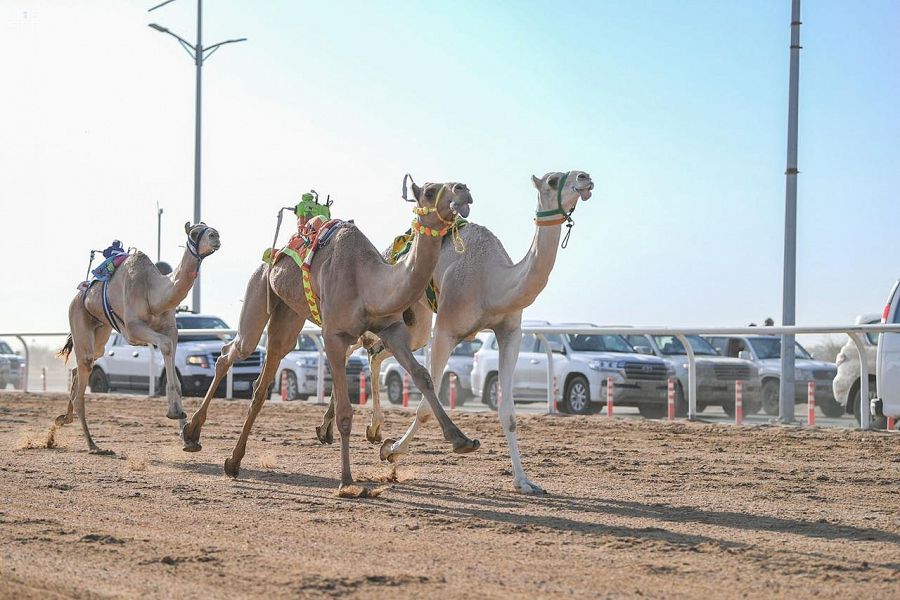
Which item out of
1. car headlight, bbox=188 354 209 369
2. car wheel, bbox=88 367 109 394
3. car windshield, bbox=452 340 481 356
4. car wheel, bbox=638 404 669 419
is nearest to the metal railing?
car wheel, bbox=638 404 669 419

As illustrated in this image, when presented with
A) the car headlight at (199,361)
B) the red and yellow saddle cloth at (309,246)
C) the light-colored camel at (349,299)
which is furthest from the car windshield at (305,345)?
the red and yellow saddle cloth at (309,246)

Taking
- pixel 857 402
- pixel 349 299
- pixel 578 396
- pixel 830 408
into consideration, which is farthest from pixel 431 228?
pixel 830 408

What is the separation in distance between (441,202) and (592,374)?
44.7 ft

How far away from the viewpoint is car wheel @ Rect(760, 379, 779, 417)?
75.4ft

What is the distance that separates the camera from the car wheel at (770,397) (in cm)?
2297

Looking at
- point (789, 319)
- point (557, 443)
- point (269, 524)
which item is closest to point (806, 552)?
point (269, 524)

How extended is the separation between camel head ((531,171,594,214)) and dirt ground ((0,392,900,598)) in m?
2.47

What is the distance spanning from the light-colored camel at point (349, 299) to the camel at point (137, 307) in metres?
2.98

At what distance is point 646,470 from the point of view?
12672mm

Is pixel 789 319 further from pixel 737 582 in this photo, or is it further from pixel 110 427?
pixel 737 582

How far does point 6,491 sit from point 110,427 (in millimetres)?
8398

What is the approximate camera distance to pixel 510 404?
10992mm

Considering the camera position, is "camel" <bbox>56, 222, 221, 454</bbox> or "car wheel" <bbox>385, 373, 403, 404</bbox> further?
"car wheel" <bbox>385, 373, 403, 404</bbox>

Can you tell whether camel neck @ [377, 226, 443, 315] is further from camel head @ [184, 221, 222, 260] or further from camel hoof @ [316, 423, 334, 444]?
camel head @ [184, 221, 222, 260]
